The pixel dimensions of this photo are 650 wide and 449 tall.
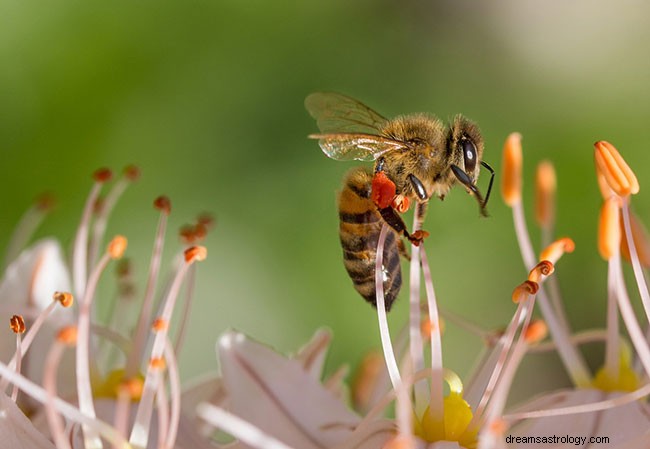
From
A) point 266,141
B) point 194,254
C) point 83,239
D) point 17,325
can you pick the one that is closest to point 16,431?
point 17,325

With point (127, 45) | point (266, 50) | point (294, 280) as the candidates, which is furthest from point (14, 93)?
point (294, 280)

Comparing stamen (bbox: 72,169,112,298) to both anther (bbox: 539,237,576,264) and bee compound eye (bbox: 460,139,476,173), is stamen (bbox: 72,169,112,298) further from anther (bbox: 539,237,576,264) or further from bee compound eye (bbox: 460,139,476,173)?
anther (bbox: 539,237,576,264)

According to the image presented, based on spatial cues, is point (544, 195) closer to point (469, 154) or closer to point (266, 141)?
point (469, 154)

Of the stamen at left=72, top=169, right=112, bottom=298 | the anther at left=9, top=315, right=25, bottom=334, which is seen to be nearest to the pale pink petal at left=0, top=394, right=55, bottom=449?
the anther at left=9, top=315, right=25, bottom=334

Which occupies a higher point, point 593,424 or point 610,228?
point 610,228

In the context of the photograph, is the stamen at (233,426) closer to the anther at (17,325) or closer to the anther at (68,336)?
the anther at (68,336)

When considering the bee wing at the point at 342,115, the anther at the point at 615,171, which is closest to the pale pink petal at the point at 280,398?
the bee wing at the point at 342,115
